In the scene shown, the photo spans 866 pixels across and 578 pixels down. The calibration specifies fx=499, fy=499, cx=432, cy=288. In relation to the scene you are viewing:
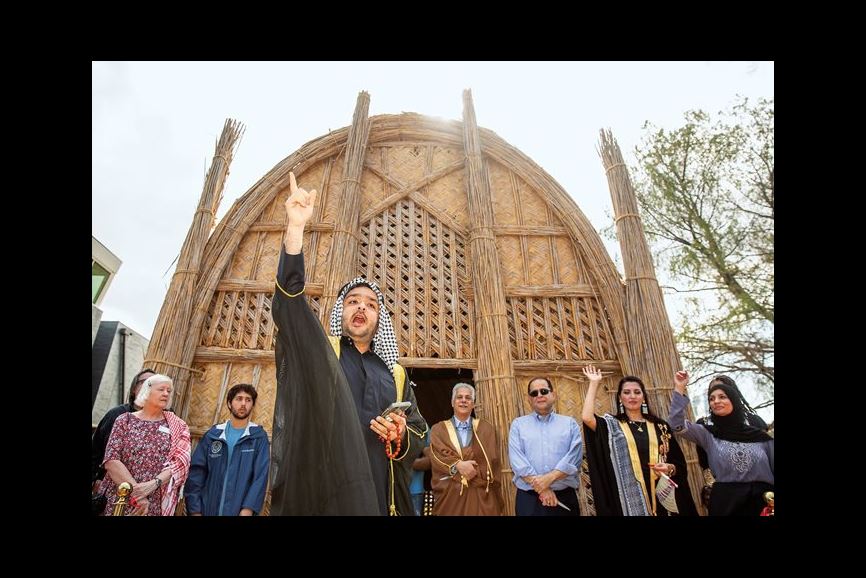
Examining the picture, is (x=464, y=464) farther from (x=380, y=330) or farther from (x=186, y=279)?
(x=186, y=279)

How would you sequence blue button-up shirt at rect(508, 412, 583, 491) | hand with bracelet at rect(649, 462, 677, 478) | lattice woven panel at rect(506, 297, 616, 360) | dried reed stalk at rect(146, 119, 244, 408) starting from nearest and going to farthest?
hand with bracelet at rect(649, 462, 677, 478) < blue button-up shirt at rect(508, 412, 583, 491) < dried reed stalk at rect(146, 119, 244, 408) < lattice woven panel at rect(506, 297, 616, 360)

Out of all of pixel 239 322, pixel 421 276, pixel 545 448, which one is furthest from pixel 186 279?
pixel 545 448

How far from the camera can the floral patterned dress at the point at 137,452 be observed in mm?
3281

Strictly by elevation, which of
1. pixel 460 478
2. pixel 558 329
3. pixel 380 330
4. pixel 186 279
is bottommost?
pixel 460 478

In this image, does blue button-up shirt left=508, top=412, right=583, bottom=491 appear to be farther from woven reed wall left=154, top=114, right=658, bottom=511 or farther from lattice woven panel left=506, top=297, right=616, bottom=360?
lattice woven panel left=506, top=297, right=616, bottom=360

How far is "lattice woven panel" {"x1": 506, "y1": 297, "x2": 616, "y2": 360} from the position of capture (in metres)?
5.10

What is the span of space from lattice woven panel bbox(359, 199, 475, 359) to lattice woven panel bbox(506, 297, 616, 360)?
0.49m

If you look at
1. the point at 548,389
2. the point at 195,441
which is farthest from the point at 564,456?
the point at 195,441

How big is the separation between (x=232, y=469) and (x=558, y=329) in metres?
3.32

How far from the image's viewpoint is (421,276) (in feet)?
17.9

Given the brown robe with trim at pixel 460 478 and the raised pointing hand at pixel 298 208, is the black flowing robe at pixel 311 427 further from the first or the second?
the brown robe with trim at pixel 460 478

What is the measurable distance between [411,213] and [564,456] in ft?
10.6

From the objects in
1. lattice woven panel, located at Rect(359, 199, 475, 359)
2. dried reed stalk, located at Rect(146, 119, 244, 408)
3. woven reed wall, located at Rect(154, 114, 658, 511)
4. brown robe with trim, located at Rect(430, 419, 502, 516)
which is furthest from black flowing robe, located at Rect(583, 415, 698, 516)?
dried reed stalk, located at Rect(146, 119, 244, 408)

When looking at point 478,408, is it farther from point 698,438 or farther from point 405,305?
point 698,438
